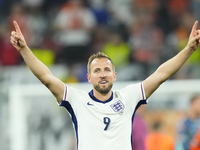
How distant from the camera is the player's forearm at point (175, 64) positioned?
411cm

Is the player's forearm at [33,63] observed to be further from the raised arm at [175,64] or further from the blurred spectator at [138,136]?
the blurred spectator at [138,136]

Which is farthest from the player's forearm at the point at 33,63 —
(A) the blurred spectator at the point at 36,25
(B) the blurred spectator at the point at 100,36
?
(A) the blurred spectator at the point at 36,25

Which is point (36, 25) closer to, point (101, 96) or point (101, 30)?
point (101, 30)

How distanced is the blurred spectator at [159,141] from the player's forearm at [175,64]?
12.0 ft

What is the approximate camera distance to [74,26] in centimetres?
1056

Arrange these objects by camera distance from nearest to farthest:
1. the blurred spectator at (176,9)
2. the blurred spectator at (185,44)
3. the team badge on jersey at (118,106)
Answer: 1. the team badge on jersey at (118,106)
2. the blurred spectator at (185,44)
3. the blurred spectator at (176,9)

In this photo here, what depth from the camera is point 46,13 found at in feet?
36.9

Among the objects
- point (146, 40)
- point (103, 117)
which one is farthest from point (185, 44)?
point (103, 117)

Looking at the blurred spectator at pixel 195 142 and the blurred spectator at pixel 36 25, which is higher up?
the blurred spectator at pixel 36 25

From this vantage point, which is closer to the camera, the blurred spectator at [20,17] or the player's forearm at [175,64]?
the player's forearm at [175,64]

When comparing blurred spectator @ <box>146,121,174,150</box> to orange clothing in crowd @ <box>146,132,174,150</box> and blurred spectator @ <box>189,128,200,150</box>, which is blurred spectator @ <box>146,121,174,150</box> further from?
blurred spectator @ <box>189,128,200,150</box>

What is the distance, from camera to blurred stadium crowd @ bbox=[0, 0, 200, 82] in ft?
32.2

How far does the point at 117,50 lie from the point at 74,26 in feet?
4.41

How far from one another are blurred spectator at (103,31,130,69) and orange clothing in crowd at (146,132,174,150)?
8.06 feet
